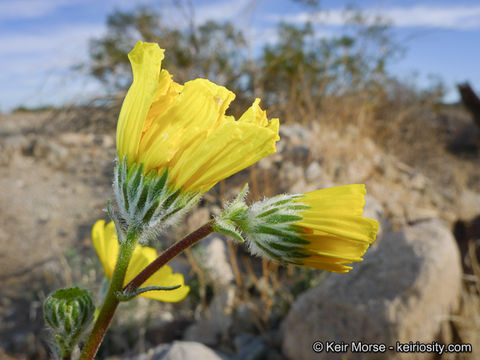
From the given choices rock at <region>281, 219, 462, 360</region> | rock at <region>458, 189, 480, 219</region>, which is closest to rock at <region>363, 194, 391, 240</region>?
rock at <region>281, 219, 462, 360</region>

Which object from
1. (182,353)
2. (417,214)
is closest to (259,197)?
(182,353)

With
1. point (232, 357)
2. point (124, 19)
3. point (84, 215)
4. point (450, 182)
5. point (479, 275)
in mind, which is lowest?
point (232, 357)

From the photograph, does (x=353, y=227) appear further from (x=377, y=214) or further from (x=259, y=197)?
(x=377, y=214)

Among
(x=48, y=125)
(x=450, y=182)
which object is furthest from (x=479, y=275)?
(x=48, y=125)

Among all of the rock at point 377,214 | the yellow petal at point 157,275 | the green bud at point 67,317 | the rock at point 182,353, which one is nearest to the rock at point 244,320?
the rock at point 182,353

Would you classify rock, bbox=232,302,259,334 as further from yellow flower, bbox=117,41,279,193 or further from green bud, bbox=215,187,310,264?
yellow flower, bbox=117,41,279,193

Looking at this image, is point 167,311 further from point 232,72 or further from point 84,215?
point 232,72

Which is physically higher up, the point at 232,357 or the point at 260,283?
the point at 260,283
